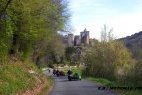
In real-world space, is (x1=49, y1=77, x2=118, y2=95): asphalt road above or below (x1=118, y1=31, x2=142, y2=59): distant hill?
below

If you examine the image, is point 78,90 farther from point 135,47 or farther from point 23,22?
point 135,47

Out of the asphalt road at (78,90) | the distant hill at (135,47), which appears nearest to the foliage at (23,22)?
the asphalt road at (78,90)

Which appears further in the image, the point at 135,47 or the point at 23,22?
the point at 135,47

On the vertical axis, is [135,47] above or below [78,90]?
above

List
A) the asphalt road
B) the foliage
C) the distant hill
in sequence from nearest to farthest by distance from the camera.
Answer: the foliage, the asphalt road, the distant hill

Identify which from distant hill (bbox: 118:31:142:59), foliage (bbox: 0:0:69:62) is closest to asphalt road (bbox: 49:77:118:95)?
foliage (bbox: 0:0:69:62)

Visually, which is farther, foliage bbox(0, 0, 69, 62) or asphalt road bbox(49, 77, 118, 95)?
asphalt road bbox(49, 77, 118, 95)

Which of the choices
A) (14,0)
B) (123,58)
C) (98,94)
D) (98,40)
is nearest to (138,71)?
(98,94)

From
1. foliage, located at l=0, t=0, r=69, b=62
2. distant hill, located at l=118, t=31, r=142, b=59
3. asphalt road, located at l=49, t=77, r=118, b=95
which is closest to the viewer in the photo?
foliage, located at l=0, t=0, r=69, b=62

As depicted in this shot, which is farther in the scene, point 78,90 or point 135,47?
point 135,47

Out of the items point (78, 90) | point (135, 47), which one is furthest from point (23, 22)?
point (135, 47)

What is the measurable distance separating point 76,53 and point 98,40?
94423 millimetres

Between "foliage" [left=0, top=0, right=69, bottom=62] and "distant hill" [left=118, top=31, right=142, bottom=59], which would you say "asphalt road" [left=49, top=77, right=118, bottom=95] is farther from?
"distant hill" [left=118, top=31, right=142, bottom=59]

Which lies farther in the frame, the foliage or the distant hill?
the distant hill
